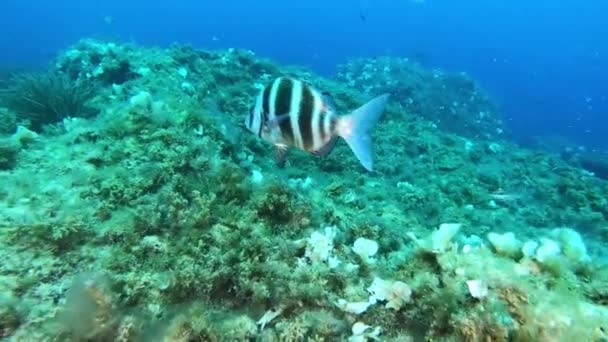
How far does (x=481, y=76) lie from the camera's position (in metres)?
83.4

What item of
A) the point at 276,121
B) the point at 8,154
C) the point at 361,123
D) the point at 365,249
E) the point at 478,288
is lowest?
the point at 478,288

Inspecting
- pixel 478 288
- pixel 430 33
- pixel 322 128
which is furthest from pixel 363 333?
pixel 430 33

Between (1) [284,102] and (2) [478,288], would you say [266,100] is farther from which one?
(2) [478,288]

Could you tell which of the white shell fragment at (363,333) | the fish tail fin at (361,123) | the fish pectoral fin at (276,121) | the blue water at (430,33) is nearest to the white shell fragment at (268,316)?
the white shell fragment at (363,333)

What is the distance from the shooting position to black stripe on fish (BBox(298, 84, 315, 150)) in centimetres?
278

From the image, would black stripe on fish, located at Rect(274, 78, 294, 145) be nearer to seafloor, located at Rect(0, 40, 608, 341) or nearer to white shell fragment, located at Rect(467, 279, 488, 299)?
seafloor, located at Rect(0, 40, 608, 341)

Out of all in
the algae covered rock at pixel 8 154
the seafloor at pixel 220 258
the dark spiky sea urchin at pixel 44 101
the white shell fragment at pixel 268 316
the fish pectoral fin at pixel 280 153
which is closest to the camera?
the seafloor at pixel 220 258

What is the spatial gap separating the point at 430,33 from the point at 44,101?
12002cm

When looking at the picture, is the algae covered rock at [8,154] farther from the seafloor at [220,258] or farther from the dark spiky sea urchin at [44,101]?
the dark spiky sea urchin at [44,101]

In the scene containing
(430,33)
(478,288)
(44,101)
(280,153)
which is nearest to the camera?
(478,288)

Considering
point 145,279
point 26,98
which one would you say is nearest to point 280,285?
point 145,279

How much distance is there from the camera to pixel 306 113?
2801 mm

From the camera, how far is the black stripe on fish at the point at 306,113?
278 centimetres

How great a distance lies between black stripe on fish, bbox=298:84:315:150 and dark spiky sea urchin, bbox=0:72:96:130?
4945 millimetres
